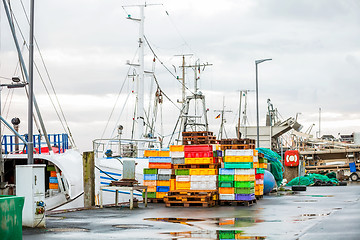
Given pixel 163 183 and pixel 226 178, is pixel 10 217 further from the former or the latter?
pixel 163 183

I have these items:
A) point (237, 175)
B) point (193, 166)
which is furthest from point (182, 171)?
point (237, 175)

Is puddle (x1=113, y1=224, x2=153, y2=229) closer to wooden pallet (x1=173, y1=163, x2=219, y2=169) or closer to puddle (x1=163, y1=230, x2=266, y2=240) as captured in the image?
puddle (x1=163, y1=230, x2=266, y2=240)

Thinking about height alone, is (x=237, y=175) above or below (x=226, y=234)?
above

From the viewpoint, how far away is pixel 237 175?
79.9ft

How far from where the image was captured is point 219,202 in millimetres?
24812

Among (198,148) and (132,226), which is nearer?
(132,226)

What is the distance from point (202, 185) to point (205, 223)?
7507mm

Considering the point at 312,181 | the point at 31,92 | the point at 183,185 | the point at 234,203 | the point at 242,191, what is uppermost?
the point at 31,92

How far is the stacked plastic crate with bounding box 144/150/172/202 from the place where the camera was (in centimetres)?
2570

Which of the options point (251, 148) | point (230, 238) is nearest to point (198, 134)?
point (251, 148)

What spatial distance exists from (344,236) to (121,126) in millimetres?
22750

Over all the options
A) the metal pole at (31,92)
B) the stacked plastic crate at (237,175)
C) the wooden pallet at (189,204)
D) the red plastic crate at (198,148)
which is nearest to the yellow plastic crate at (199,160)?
the red plastic crate at (198,148)

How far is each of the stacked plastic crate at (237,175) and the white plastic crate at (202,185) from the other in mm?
324

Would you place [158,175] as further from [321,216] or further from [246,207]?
[321,216]
